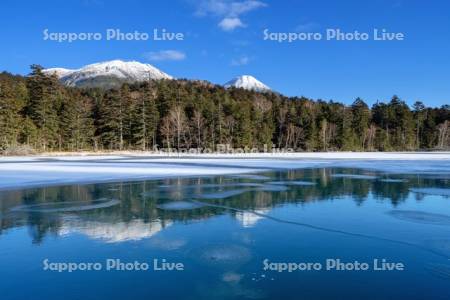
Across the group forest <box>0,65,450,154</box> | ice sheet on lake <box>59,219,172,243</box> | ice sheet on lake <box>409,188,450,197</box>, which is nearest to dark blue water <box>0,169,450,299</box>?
ice sheet on lake <box>59,219,172,243</box>

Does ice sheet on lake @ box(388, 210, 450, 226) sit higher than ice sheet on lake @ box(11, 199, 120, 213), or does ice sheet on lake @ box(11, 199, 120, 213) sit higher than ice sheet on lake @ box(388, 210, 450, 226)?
ice sheet on lake @ box(11, 199, 120, 213)

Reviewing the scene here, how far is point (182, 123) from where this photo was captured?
54.2 meters

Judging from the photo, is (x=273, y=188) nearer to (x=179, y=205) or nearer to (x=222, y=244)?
(x=179, y=205)

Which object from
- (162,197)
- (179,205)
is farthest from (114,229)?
(162,197)

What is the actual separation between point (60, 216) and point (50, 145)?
140 feet

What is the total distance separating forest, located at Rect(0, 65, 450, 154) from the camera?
47062 millimetres

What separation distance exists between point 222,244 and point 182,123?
47958 mm

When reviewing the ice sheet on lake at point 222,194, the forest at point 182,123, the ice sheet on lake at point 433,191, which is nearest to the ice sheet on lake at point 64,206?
the ice sheet on lake at point 222,194

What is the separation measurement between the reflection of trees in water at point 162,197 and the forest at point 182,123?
29.0 metres

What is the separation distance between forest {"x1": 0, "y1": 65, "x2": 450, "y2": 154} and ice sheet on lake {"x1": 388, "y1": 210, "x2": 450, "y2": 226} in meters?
37.4

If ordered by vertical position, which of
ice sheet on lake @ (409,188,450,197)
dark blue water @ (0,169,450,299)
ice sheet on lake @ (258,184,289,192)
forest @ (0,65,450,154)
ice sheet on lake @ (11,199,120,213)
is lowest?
dark blue water @ (0,169,450,299)

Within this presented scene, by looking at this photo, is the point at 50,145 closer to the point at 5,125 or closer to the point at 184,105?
the point at 5,125

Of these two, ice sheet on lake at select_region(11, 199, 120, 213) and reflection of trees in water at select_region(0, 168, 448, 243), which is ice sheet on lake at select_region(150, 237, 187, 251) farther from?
ice sheet on lake at select_region(11, 199, 120, 213)

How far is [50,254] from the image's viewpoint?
20.5 ft
